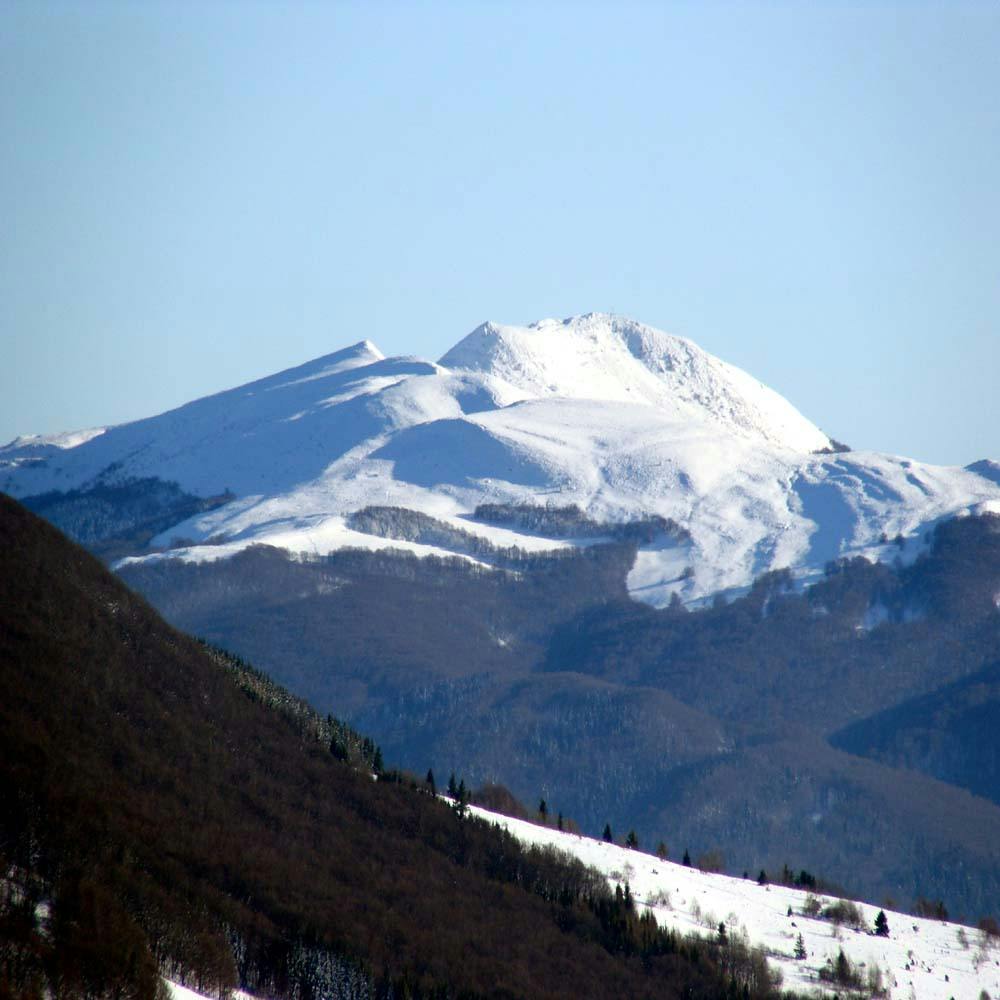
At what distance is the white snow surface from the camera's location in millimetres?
130875

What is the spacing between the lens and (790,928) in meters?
139

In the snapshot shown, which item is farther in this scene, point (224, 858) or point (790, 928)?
point (790, 928)

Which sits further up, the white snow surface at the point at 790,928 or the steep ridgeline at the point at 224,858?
the steep ridgeline at the point at 224,858

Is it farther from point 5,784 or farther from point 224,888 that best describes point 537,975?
point 5,784

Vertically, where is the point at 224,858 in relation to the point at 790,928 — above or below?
above

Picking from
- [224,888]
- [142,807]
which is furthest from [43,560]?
[224,888]

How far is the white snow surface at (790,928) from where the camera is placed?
429 feet

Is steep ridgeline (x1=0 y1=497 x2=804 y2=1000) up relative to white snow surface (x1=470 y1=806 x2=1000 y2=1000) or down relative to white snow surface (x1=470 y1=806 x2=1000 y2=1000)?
up

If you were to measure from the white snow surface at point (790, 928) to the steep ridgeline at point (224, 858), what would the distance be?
17.1 ft

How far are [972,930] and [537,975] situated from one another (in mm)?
56820

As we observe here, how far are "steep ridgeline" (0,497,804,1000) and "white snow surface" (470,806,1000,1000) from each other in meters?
5.20

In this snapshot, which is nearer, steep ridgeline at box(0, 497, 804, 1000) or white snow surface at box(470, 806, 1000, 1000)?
steep ridgeline at box(0, 497, 804, 1000)

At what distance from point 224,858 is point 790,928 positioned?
46083 millimetres

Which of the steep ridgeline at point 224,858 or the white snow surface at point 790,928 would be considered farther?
the white snow surface at point 790,928
